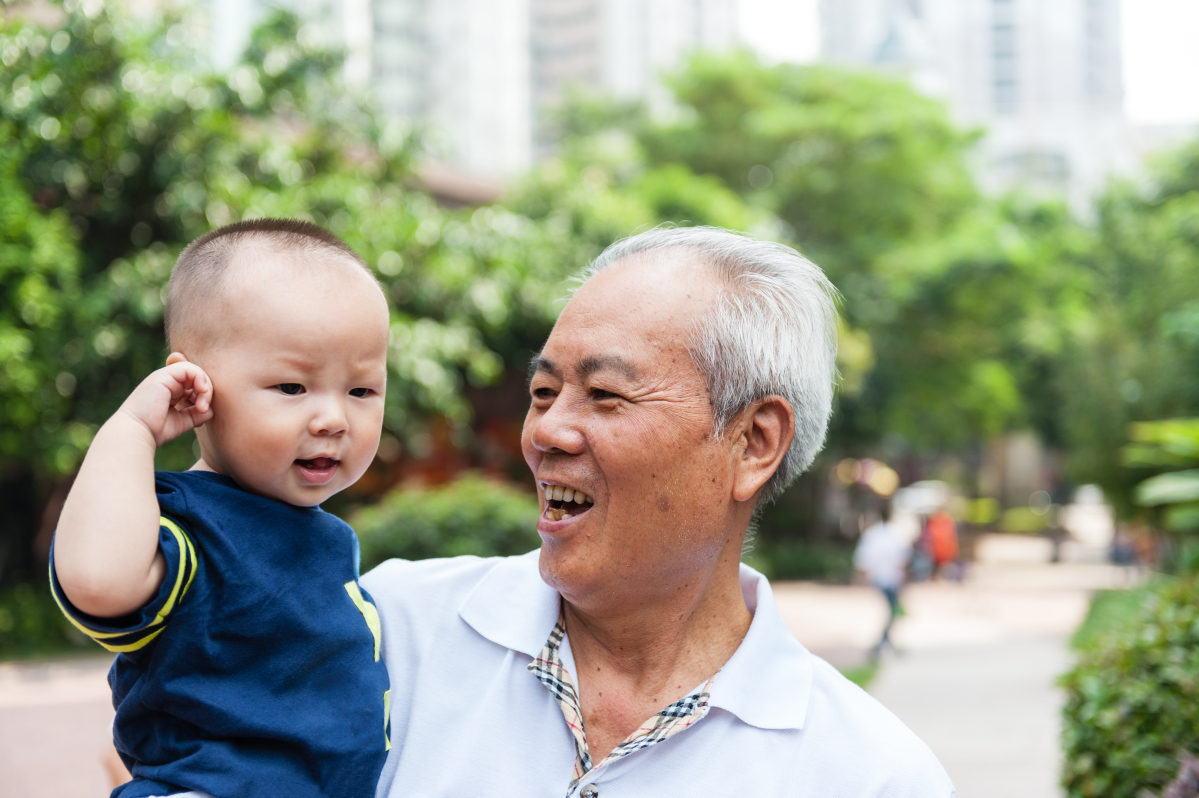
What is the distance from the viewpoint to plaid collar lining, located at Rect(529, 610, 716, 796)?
1.64 meters

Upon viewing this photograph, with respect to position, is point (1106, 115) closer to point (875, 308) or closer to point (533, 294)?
point (875, 308)

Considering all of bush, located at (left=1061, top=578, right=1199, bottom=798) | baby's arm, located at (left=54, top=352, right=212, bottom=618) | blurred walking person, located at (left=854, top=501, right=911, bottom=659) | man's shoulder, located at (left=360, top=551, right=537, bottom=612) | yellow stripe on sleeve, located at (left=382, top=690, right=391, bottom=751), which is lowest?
blurred walking person, located at (left=854, top=501, right=911, bottom=659)

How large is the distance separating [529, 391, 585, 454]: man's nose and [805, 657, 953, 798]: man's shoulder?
22.9 inches

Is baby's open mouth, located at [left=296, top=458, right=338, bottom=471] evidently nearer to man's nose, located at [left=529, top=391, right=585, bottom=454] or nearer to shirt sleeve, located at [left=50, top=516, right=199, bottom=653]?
shirt sleeve, located at [left=50, top=516, right=199, bottom=653]

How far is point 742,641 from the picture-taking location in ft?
6.10

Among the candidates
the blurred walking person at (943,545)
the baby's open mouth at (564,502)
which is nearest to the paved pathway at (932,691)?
the baby's open mouth at (564,502)

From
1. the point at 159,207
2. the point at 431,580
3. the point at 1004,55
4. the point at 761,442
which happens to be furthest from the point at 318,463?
the point at 1004,55

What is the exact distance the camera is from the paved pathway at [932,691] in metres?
7.21

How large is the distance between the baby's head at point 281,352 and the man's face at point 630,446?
13.2 inches

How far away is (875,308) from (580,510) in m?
18.7

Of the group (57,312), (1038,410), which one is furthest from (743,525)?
(1038,410)

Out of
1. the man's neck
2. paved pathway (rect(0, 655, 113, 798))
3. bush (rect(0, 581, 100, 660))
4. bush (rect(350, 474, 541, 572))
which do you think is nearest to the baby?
the man's neck

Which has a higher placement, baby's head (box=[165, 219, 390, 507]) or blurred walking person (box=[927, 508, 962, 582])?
baby's head (box=[165, 219, 390, 507])

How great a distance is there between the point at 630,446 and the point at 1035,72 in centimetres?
8828
